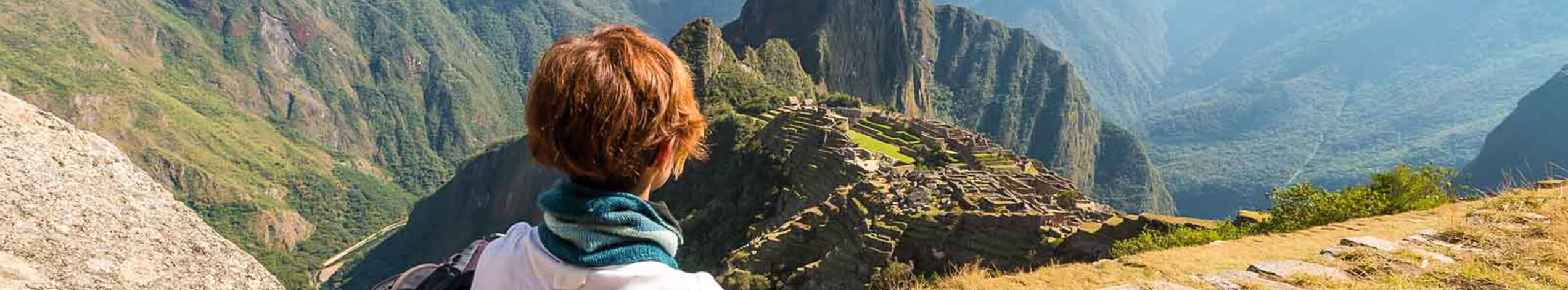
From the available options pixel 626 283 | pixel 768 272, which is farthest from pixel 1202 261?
pixel 768 272

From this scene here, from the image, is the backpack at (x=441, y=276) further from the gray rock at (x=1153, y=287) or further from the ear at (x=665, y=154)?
the gray rock at (x=1153, y=287)

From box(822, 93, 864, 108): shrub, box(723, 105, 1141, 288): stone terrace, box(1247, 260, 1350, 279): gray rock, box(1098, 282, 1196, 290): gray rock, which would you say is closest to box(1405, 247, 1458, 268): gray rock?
box(1247, 260, 1350, 279): gray rock

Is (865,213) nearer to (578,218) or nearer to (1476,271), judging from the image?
(1476,271)

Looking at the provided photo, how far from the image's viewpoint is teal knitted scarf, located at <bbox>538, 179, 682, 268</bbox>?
238cm

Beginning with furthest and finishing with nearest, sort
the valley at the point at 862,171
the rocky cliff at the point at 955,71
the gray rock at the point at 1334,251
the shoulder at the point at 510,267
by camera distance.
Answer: the rocky cliff at the point at 955,71 → the gray rock at the point at 1334,251 → the valley at the point at 862,171 → the shoulder at the point at 510,267

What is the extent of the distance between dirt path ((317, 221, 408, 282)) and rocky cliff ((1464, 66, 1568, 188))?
160585mm

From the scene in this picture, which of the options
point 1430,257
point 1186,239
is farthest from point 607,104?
point 1186,239

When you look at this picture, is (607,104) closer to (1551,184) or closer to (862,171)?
(1551,184)

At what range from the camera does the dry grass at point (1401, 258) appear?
6.36 m

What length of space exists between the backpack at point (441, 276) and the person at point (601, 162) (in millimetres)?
168

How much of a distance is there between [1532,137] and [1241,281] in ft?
521

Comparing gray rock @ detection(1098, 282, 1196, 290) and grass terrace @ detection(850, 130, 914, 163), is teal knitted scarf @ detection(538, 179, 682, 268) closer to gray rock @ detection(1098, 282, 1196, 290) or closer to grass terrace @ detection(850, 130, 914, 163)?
gray rock @ detection(1098, 282, 1196, 290)

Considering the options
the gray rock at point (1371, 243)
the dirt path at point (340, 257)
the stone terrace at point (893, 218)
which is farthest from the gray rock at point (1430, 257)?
the dirt path at point (340, 257)

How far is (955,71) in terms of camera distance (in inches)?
6978
